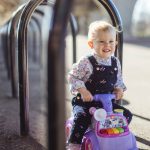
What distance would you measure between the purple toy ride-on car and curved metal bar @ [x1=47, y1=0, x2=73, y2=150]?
990 millimetres

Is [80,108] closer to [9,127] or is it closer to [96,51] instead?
[96,51]

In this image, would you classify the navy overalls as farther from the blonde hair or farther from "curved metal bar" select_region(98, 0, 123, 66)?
"curved metal bar" select_region(98, 0, 123, 66)

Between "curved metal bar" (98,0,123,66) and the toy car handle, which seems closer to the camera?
the toy car handle

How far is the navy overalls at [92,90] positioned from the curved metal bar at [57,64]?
1.13m

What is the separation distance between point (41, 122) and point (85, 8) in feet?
71.3

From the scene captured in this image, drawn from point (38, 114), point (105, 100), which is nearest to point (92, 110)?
point (105, 100)

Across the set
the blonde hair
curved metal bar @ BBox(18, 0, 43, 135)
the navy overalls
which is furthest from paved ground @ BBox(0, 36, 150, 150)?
the blonde hair

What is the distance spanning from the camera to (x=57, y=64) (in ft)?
5.33

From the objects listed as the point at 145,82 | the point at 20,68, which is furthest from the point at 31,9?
the point at 145,82

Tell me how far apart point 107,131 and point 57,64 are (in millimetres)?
1160

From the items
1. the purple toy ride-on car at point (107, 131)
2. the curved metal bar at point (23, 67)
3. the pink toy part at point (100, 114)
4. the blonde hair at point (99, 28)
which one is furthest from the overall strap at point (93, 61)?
the curved metal bar at point (23, 67)

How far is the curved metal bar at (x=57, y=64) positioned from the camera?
1622mm

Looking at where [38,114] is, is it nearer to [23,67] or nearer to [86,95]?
[23,67]

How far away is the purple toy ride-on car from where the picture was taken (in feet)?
8.68
